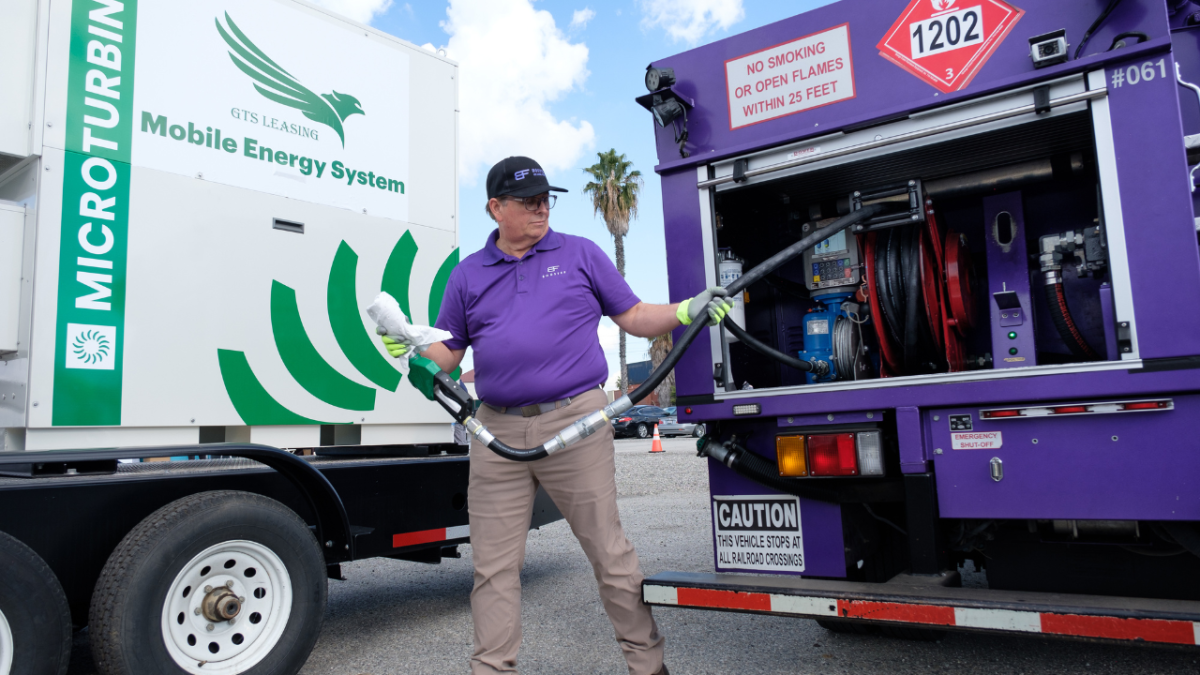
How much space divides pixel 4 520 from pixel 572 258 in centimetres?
224

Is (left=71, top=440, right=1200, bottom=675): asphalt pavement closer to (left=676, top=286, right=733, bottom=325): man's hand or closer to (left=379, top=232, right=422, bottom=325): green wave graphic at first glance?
(left=676, top=286, right=733, bottom=325): man's hand

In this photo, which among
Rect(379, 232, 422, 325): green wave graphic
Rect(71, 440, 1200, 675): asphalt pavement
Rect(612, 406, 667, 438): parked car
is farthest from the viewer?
Rect(612, 406, 667, 438): parked car

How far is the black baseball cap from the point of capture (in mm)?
3100

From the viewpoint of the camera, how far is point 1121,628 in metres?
2.38

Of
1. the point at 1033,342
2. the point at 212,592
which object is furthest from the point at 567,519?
the point at 1033,342

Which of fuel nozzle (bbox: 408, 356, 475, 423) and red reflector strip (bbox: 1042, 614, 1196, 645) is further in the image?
fuel nozzle (bbox: 408, 356, 475, 423)

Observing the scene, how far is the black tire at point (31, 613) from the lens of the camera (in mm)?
2547

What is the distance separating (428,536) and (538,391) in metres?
1.69

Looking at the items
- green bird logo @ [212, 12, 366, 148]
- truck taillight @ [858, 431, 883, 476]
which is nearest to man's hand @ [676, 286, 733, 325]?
truck taillight @ [858, 431, 883, 476]

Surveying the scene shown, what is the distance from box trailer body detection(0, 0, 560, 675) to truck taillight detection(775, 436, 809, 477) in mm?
1975

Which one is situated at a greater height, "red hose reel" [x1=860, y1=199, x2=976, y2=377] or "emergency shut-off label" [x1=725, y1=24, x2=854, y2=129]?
"emergency shut-off label" [x1=725, y1=24, x2=854, y2=129]

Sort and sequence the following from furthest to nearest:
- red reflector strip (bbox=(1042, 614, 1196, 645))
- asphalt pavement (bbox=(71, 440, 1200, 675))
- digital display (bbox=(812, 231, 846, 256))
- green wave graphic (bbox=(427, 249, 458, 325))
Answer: green wave graphic (bbox=(427, 249, 458, 325))
digital display (bbox=(812, 231, 846, 256))
asphalt pavement (bbox=(71, 440, 1200, 675))
red reflector strip (bbox=(1042, 614, 1196, 645))

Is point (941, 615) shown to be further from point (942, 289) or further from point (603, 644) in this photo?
point (603, 644)

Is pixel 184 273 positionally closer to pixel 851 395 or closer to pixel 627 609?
pixel 627 609
